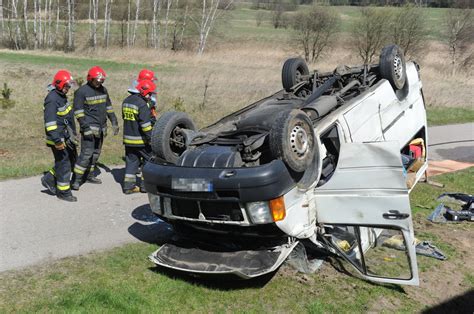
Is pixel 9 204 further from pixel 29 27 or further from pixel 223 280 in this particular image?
pixel 29 27

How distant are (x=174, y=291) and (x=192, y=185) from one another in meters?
1.03

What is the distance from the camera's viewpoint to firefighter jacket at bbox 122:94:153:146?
24.0 feet

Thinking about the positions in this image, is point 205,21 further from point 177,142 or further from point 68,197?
point 177,142

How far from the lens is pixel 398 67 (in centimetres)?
683

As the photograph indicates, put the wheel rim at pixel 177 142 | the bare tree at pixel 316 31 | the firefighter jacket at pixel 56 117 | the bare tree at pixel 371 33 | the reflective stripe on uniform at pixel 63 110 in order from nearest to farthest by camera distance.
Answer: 1. the wheel rim at pixel 177 142
2. the firefighter jacket at pixel 56 117
3. the reflective stripe on uniform at pixel 63 110
4. the bare tree at pixel 371 33
5. the bare tree at pixel 316 31

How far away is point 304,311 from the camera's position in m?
4.33

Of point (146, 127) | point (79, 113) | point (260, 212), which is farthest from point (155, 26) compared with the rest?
point (260, 212)

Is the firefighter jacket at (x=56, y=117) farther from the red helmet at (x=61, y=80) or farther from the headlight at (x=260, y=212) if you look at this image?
the headlight at (x=260, y=212)

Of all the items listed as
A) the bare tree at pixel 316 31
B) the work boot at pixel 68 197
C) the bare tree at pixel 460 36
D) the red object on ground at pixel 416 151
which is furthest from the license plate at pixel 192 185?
the bare tree at pixel 316 31

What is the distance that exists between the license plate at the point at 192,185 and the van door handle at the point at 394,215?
1.52 meters

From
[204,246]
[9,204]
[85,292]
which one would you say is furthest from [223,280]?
[9,204]

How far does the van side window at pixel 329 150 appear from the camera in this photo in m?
5.14

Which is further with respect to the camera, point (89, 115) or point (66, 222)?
point (89, 115)

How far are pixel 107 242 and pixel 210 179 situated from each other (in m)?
2.12
